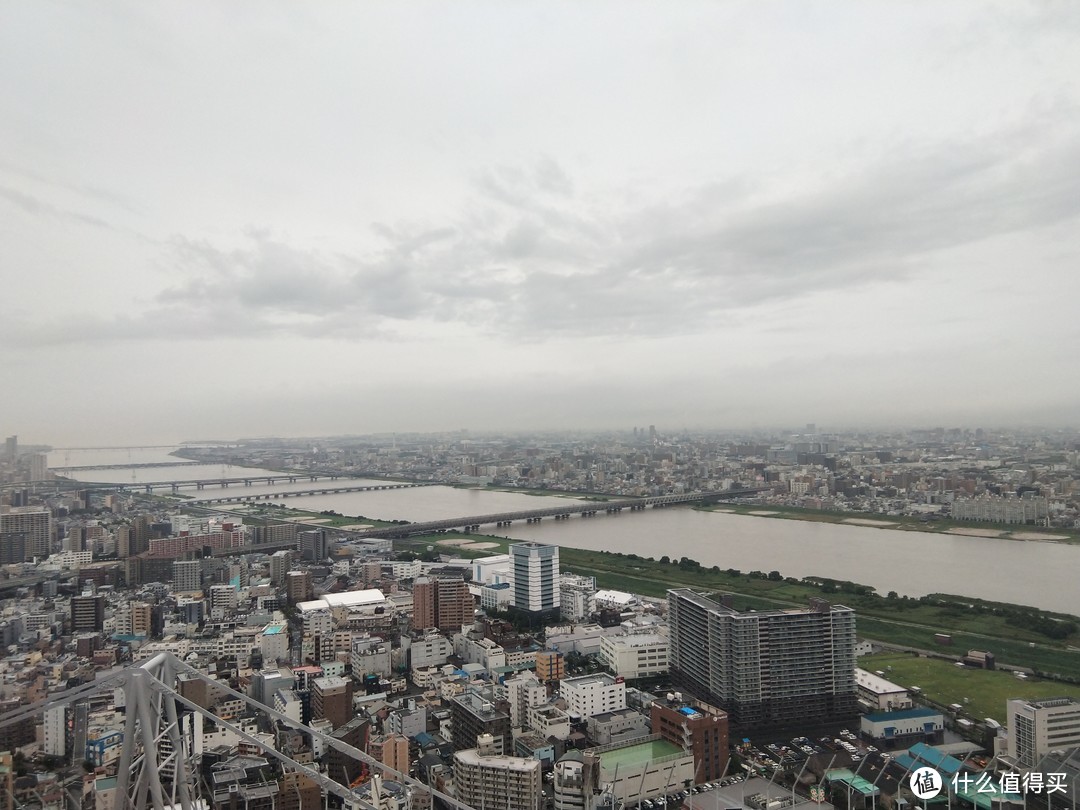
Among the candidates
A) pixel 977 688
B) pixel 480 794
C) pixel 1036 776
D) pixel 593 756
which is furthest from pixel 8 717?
pixel 977 688

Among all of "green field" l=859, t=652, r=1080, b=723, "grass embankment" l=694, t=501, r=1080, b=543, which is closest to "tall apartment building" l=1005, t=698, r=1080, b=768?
"green field" l=859, t=652, r=1080, b=723

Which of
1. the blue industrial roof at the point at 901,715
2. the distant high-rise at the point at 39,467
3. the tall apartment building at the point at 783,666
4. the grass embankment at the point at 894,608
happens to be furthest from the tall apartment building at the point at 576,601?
the distant high-rise at the point at 39,467

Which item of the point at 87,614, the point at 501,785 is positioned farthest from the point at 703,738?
the point at 87,614

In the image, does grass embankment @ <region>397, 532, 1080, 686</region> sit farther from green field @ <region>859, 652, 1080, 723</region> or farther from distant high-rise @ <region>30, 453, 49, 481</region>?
distant high-rise @ <region>30, 453, 49, 481</region>

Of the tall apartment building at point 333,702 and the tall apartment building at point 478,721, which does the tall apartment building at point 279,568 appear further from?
the tall apartment building at point 478,721

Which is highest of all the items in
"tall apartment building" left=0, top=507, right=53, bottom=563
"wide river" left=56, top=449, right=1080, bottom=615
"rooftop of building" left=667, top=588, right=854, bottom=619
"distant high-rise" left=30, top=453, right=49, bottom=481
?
"distant high-rise" left=30, top=453, right=49, bottom=481

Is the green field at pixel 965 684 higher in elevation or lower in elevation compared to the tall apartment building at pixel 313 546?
lower

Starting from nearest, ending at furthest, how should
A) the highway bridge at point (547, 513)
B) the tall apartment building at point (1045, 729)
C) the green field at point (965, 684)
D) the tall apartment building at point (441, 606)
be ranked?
the tall apartment building at point (1045, 729) < the green field at point (965, 684) < the tall apartment building at point (441, 606) < the highway bridge at point (547, 513)
